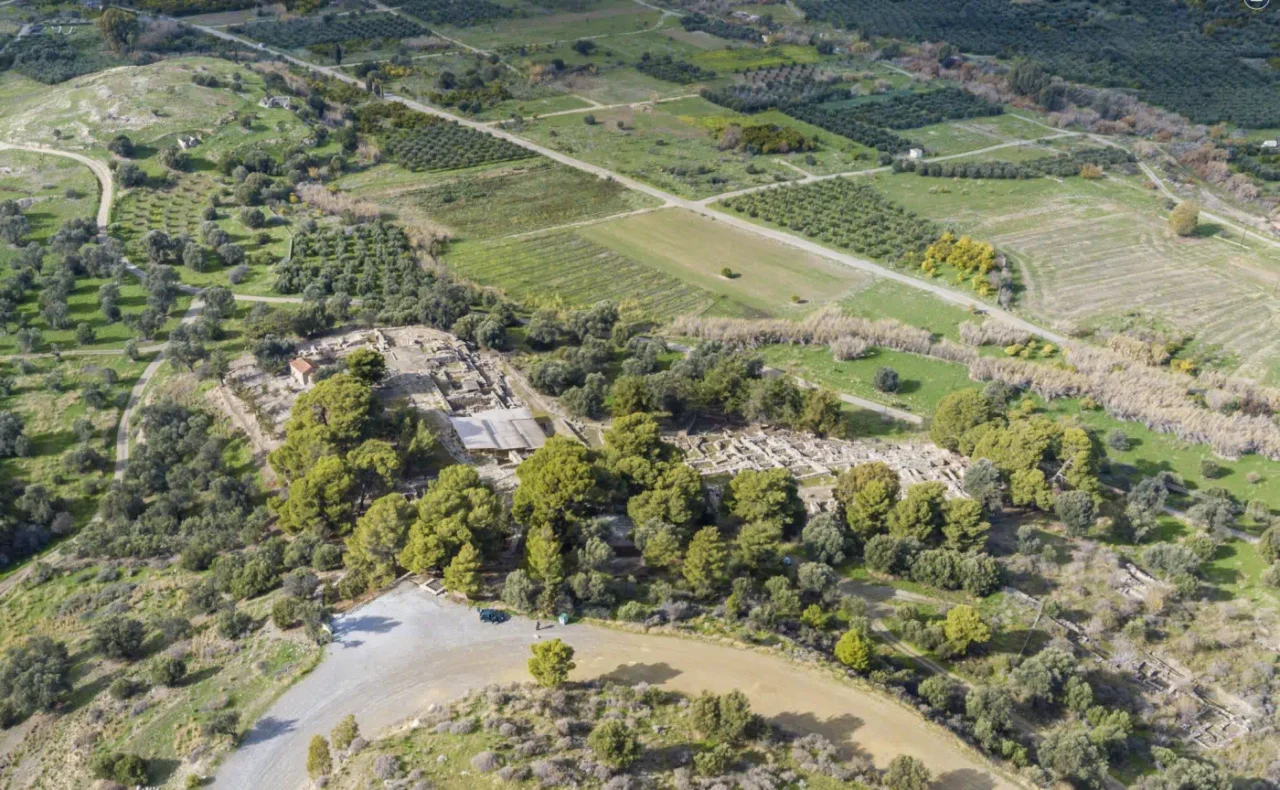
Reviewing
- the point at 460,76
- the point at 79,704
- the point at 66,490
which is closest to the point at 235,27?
the point at 460,76

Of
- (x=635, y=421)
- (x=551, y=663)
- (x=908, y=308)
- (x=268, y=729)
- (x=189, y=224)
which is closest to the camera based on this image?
(x=268, y=729)

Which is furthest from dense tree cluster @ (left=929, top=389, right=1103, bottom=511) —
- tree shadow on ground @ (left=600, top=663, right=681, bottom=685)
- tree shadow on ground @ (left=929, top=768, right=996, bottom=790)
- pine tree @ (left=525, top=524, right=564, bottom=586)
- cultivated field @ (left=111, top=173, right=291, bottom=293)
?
cultivated field @ (left=111, top=173, right=291, bottom=293)

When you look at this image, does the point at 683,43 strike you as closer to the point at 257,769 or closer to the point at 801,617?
the point at 801,617

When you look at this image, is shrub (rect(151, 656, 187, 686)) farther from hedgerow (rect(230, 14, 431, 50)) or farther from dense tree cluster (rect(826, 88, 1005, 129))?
hedgerow (rect(230, 14, 431, 50))

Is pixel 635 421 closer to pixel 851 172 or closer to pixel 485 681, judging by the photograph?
pixel 485 681

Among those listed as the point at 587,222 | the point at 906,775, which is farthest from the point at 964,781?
the point at 587,222

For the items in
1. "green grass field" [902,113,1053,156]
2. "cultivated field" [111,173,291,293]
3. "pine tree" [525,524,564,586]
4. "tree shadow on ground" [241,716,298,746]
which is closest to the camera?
"tree shadow on ground" [241,716,298,746]
